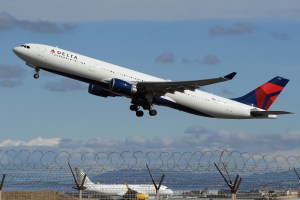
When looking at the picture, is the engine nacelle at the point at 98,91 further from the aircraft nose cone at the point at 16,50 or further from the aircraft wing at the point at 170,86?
the aircraft nose cone at the point at 16,50

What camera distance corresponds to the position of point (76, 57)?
5831 cm

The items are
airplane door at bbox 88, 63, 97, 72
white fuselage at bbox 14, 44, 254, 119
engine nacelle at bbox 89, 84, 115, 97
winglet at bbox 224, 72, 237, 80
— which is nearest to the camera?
winglet at bbox 224, 72, 237, 80

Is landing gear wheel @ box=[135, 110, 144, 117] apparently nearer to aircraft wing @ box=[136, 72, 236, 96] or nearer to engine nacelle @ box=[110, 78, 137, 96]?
aircraft wing @ box=[136, 72, 236, 96]

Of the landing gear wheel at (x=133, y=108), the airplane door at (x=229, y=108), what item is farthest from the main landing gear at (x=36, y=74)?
the airplane door at (x=229, y=108)

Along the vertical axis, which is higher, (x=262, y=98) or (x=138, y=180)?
(x=262, y=98)

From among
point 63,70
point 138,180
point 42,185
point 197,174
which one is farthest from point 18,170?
point 63,70

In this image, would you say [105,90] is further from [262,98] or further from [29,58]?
Result: [262,98]

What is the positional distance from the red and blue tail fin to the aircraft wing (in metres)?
12.5

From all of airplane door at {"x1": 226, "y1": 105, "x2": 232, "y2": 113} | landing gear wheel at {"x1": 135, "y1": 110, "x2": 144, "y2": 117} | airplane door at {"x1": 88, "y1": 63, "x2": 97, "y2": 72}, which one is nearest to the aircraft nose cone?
airplane door at {"x1": 88, "y1": 63, "x2": 97, "y2": 72}

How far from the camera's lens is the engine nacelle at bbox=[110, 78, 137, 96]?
59156mm

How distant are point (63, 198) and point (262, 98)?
3270 cm

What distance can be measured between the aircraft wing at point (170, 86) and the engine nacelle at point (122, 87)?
963 mm

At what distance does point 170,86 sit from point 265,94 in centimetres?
Answer: 1799

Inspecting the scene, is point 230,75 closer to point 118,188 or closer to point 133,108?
point 133,108
